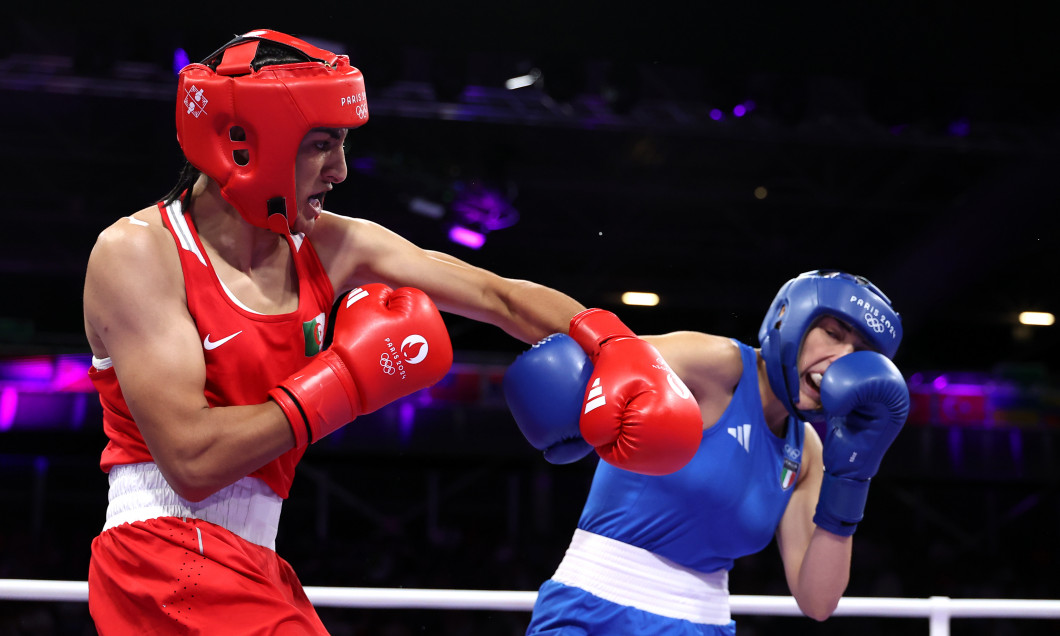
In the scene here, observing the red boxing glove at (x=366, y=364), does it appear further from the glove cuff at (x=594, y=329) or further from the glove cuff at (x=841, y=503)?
the glove cuff at (x=841, y=503)

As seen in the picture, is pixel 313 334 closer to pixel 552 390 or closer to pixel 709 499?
pixel 552 390

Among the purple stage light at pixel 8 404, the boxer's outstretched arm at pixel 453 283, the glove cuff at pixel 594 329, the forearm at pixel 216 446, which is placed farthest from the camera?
the purple stage light at pixel 8 404

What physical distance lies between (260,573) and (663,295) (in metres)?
6.18

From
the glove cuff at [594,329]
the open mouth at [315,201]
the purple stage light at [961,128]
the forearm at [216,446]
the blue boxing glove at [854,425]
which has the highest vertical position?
the purple stage light at [961,128]

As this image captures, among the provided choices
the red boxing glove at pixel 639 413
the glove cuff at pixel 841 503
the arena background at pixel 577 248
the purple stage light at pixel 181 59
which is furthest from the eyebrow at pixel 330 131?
the purple stage light at pixel 181 59

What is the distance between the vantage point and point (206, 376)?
144cm

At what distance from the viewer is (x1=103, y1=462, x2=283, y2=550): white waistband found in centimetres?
142

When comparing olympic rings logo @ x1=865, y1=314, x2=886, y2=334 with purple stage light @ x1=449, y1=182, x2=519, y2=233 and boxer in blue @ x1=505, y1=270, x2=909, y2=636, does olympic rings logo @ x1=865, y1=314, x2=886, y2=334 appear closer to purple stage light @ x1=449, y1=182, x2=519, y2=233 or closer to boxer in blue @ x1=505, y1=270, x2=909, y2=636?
boxer in blue @ x1=505, y1=270, x2=909, y2=636

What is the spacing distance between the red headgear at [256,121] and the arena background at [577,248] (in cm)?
321

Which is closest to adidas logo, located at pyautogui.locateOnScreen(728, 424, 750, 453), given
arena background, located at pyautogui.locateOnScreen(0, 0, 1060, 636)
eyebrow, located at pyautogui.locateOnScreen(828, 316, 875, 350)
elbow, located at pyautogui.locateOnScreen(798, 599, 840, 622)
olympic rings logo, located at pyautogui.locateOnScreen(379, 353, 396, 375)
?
eyebrow, located at pyautogui.locateOnScreen(828, 316, 875, 350)

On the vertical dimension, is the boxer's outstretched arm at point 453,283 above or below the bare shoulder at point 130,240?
below

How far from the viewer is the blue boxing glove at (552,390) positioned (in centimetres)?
171

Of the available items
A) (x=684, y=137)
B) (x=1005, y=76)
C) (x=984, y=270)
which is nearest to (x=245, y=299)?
(x=1005, y=76)

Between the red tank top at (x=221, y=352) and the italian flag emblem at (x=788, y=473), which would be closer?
the red tank top at (x=221, y=352)
